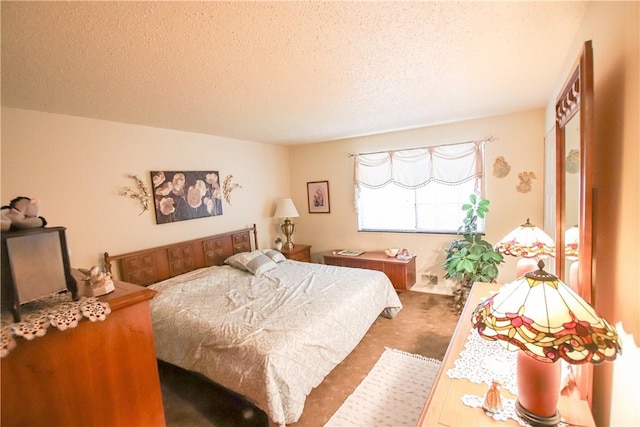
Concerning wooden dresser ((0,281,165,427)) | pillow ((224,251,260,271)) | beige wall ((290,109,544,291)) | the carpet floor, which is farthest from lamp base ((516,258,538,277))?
pillow ((224,251,260,271))

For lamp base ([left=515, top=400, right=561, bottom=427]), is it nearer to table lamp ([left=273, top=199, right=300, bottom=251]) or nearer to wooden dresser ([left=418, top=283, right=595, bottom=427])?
wooden dresser ([left=418, top=283, right=595, bottom=427])

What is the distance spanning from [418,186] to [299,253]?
210cm

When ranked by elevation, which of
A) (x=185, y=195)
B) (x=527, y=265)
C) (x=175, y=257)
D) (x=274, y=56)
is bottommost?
(x=175, y=257)

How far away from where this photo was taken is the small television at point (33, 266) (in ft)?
2.66

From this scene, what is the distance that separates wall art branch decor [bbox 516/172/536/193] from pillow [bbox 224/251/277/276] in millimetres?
3200

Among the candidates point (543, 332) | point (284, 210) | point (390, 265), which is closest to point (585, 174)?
point (543, 332)

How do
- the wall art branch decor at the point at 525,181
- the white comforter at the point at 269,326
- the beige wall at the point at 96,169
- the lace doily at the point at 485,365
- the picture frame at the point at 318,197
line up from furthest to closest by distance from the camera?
the picture frame at the point at 318,197 → the wall art branch decor at the point at 525,181 → the beige wall at the point at 96,169 → the white comforter at the point at 269,326 → the lace doily at the point at 485,365

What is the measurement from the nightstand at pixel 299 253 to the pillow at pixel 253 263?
722mm

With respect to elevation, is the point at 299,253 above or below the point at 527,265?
below

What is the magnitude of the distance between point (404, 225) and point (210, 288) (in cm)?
282

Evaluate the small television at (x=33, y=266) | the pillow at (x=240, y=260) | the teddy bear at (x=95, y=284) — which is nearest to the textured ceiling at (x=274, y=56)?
the small television at (x=33, y=266)

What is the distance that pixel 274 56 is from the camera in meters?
1.66

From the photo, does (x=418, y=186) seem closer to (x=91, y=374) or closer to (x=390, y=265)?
(x=390, y=265)

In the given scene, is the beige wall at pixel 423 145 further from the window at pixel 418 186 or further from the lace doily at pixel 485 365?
the lace doily at pixel 485 365
